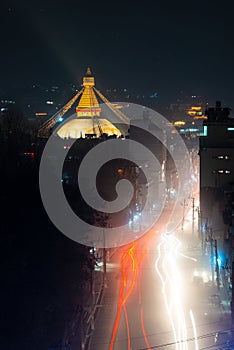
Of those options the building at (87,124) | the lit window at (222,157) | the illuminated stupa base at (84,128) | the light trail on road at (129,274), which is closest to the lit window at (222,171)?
the lit window at (222,157)

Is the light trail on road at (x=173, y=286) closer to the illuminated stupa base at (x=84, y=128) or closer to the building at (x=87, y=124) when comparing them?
the building at (x=87, y=124)

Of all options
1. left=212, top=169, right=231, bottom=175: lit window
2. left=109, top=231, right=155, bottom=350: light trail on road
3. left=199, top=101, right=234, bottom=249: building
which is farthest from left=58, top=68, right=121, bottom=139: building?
left=109, top=231, right=155, bottom=350: light trail on road

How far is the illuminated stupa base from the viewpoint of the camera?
38.6 meters

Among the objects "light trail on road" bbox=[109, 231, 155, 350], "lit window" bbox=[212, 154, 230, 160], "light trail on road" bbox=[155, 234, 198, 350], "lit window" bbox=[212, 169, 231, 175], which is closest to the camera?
"light trail on road" bbox=[155, 234, 198, 350]

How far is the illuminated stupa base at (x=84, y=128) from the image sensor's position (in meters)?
38.6

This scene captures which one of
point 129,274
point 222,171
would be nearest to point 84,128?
point 222,171

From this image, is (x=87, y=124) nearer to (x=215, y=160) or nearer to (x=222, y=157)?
(x=215, y=160)

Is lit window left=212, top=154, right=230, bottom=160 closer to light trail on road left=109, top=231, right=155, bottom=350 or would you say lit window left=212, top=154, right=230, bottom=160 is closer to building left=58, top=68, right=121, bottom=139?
light trail on road left=109, top=231, right=155, bottom=350

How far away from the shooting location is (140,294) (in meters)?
13.0

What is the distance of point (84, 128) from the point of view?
39469mm

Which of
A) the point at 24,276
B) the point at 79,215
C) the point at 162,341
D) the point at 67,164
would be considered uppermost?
the point at 67,164

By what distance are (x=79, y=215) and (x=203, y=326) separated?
3.80 m

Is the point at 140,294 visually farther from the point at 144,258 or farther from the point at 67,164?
the point at 67,164

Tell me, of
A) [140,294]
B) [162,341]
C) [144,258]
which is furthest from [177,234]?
[162,341]
